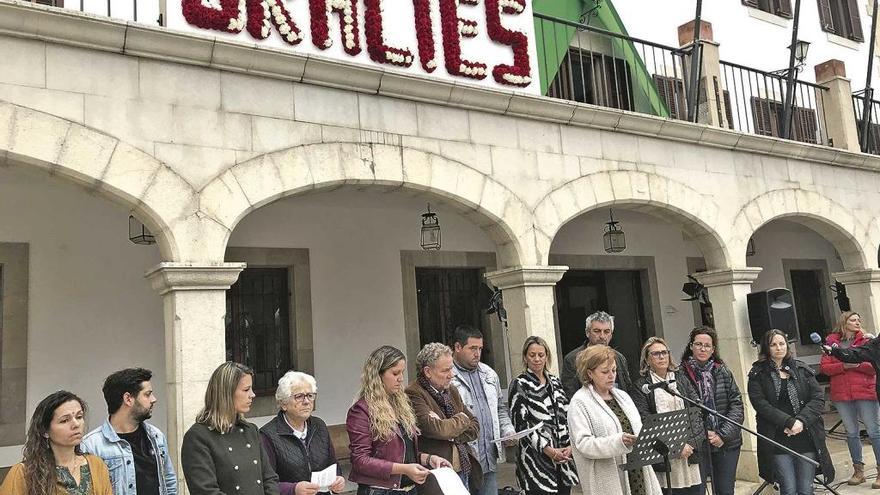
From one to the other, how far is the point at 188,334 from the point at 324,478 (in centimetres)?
190

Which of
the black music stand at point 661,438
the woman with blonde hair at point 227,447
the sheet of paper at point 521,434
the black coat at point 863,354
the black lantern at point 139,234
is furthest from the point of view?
the black lantern at point 139,234

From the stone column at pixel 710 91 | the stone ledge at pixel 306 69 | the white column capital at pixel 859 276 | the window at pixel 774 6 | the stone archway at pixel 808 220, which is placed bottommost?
the white column capital at pixel 859 276

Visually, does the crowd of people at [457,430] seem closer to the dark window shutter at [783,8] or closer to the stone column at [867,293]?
the stone column at [867,293]

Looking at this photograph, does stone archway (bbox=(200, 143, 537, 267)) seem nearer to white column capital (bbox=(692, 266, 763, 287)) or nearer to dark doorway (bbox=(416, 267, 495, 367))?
dark doorway (bbox=(416, 267, 495, 367))

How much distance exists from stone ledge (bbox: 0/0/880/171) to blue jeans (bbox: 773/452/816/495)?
3.82m

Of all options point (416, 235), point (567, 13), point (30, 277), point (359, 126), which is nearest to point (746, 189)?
point (567, 13)

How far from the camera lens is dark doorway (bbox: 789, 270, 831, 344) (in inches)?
528

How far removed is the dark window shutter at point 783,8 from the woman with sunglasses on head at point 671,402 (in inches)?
386

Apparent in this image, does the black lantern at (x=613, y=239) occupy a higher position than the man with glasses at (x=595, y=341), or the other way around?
the black lantern at (x=613, y=239)

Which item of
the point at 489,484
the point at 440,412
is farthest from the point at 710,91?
the point at 440,412

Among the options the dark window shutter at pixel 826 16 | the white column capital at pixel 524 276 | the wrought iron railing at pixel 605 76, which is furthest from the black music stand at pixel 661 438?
the dark window shutter at pixel 826 16

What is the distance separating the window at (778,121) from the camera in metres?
11.6

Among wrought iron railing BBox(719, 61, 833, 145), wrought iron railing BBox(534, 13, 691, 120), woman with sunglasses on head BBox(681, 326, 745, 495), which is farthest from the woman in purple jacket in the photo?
wrought iron railing BBox(719, 61, 833, 145)

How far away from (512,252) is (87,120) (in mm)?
3853
